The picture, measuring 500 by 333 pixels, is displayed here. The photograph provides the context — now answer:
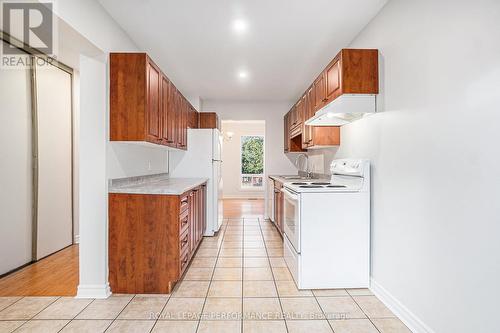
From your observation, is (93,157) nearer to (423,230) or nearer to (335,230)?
(335,230)

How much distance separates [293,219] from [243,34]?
2018 mm

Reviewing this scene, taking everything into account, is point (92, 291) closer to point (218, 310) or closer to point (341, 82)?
point (218, 310)

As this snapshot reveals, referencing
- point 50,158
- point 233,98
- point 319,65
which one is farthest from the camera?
point 233,98

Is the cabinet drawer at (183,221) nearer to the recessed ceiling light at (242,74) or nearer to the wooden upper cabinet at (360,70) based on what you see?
the wooden upper cabinet at (360,70)

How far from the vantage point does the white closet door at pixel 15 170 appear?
9.52 feet

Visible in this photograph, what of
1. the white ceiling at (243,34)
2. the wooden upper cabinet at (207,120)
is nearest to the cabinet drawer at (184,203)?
the white ceiling at (243,34)

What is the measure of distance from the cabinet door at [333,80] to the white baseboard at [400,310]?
1.79 metres

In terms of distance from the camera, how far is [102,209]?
255 centimetres

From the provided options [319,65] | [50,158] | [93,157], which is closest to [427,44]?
[319,65]

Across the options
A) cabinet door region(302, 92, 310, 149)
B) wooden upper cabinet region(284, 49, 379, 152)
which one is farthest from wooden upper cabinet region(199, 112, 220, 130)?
wooden upper cabinet region(284, 49, 379, 152)

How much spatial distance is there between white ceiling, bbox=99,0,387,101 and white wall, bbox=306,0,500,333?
0.50 metres

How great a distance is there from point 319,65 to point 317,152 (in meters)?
1.43

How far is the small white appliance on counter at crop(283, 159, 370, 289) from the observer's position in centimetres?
269

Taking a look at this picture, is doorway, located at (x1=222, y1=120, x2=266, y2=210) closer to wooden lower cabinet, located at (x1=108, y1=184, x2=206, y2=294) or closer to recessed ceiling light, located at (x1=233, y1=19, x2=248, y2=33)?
recessed ceiling light, located at (x1=233, y1=19, x2=248, y2=33)
